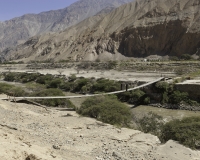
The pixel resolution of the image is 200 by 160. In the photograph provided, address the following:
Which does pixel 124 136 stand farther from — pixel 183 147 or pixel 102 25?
pixel 102 25

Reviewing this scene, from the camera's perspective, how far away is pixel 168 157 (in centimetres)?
739

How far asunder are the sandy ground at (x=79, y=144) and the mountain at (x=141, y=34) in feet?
223

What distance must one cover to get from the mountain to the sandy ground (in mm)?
67995

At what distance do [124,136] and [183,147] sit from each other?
84.9 inches

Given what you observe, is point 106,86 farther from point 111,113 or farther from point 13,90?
point 111,113

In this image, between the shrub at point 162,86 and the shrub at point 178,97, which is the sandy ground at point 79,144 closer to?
the shrub at point 178,97

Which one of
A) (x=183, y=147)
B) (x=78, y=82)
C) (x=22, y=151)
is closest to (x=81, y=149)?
(x=22, y=151)

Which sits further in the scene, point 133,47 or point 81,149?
point 133,47

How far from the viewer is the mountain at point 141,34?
77438 mm

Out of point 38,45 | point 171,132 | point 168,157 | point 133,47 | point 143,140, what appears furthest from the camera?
point 38,45

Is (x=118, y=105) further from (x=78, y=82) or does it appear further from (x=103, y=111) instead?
(x=78, y=82)

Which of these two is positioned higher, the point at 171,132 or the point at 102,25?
the point at 102,25

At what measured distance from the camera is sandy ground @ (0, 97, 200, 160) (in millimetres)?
6461

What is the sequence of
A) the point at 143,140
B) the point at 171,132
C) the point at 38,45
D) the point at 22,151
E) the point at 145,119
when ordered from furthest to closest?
1. the point at 38,45
2. the point at 145,119
3. the point at 171,132
4. the point at 143,140
5. the point at 22,151
